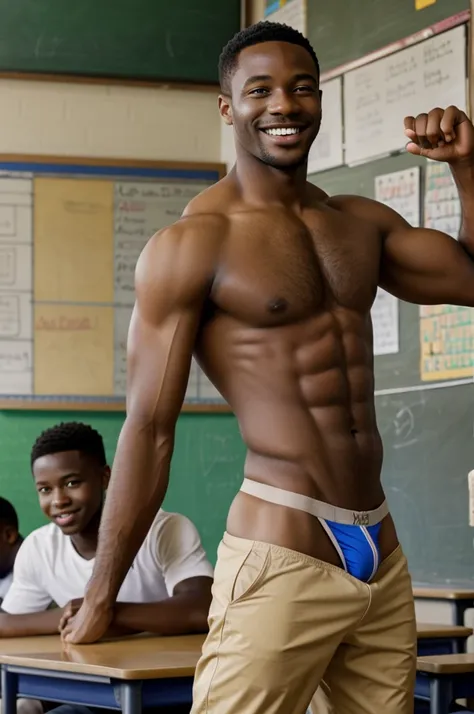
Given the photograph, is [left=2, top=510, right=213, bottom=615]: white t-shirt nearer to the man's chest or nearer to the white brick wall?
the man's chest

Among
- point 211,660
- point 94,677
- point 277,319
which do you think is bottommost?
point 94,677

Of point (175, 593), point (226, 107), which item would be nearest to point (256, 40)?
point (226, 107)

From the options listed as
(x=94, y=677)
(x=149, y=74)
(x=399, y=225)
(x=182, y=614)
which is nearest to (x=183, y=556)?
(x=182, y=614)

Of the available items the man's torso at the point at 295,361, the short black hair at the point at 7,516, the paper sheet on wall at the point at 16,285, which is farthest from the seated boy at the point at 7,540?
the man's torso at the point at 295,361

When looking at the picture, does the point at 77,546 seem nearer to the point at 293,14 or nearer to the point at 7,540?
the point at 7,540

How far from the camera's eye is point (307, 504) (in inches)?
69.2

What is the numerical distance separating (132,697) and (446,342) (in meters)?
2.21

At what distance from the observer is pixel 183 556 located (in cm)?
325

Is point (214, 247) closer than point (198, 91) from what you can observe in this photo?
Yes

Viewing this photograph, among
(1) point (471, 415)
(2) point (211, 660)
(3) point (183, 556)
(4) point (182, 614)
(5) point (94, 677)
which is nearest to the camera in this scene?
(2) point (211, 660)

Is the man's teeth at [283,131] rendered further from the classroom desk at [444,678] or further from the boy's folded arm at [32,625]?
the boy's folded arm at [32,625]

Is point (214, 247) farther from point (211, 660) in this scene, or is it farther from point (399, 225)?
point (211, 660)

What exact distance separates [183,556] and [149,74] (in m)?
2.79

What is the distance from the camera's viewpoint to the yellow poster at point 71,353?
522 centimetres
